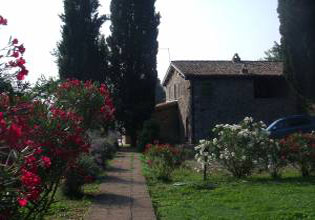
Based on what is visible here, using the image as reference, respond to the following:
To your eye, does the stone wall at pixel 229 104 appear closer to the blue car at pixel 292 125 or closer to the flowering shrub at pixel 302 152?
the blue car at pixel 292 125

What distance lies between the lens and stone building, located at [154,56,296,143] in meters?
30.7

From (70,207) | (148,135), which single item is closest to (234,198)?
(70,207)

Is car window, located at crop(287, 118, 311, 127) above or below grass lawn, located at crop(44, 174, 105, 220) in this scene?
above

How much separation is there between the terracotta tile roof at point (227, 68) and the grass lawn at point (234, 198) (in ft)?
59.3

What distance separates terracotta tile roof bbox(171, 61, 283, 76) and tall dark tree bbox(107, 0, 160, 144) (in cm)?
204

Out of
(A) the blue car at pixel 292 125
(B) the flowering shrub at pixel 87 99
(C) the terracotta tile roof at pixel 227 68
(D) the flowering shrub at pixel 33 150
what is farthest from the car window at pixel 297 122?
(D) the flowering shrub at pixel 33 150

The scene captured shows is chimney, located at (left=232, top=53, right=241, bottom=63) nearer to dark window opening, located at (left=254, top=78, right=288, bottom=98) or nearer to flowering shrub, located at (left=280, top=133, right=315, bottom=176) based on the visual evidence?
dark window opening, located at (left=254, top=78, right=288, bottom=98)

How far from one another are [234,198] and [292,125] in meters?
15.9

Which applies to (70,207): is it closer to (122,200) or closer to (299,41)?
(122,200)

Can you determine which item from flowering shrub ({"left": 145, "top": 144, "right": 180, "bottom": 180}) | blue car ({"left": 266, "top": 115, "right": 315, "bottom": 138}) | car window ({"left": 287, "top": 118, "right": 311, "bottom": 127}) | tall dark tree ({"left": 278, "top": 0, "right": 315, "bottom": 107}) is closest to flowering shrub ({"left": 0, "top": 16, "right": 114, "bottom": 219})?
flowering shrub ({"left": 145, "top": 144, "right": 180, "bottom": 180})

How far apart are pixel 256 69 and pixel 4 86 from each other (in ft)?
97.2

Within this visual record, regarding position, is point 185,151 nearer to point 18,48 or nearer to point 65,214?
point 65,214

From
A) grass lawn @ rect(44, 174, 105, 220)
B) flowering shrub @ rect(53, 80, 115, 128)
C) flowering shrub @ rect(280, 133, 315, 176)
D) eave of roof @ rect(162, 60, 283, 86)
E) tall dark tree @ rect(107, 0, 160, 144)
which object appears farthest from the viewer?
tall dark tree @ rect(107, 0, 160, 144)

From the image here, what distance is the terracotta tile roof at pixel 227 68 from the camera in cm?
3155
